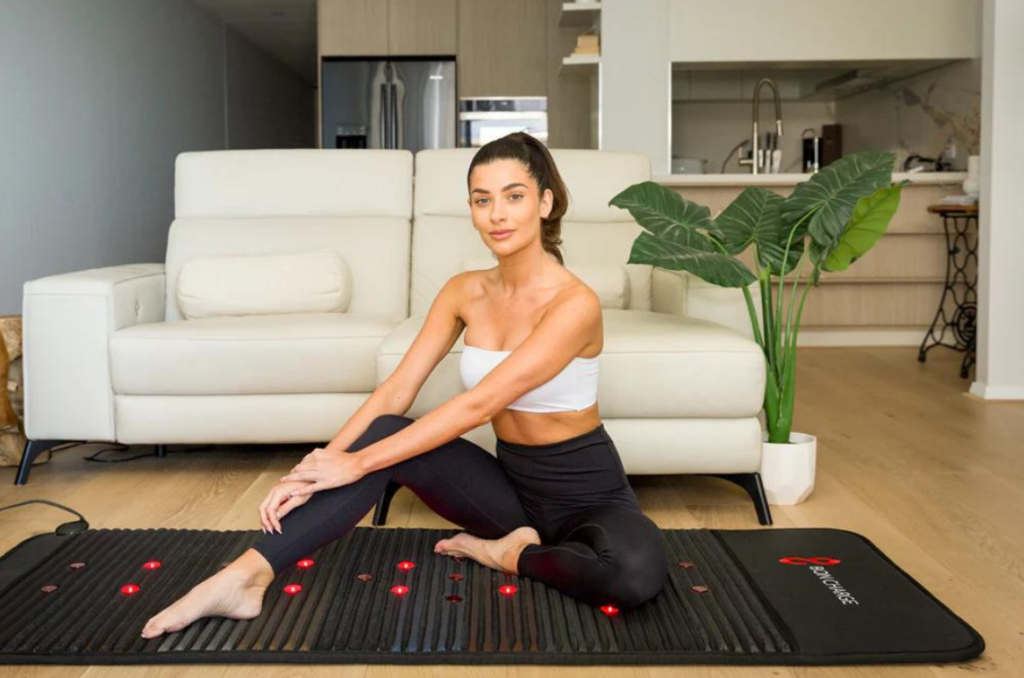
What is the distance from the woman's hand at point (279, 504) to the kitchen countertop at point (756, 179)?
13.5ft

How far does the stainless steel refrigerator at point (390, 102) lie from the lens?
25.0 ft

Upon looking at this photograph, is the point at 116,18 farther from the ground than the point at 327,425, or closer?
farther from the ground

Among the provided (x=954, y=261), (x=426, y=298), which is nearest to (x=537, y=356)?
(x=426, y=298)

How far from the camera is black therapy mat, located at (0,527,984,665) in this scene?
1.70m

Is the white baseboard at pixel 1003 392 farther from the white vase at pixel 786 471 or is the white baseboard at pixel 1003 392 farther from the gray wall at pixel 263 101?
the gray wall at pixel 263 101

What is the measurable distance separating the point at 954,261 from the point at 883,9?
5.37 feet

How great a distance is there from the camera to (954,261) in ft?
18.1

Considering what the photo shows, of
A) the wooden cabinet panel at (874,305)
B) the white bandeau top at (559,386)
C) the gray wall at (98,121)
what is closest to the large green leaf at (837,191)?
the white bandeau top at (559,386)

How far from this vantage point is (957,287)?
5766 mm

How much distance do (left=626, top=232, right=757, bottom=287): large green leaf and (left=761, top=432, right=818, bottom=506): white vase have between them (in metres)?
0.43

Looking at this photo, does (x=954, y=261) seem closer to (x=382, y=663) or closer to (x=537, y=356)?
(x=537, y=356)

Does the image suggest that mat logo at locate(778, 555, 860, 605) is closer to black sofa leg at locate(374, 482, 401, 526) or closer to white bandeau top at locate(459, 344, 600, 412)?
white bandeau top at locate(459, 344, 600, 412)

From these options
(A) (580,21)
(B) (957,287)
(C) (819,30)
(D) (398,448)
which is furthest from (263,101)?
(D) (398,448)

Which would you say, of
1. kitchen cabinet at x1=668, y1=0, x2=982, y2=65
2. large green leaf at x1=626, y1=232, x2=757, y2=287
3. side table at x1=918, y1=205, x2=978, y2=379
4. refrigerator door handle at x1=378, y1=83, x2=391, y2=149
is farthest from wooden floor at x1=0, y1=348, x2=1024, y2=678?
refrigerator door handle at x1=378, y1=83, x2=391, y2=149
